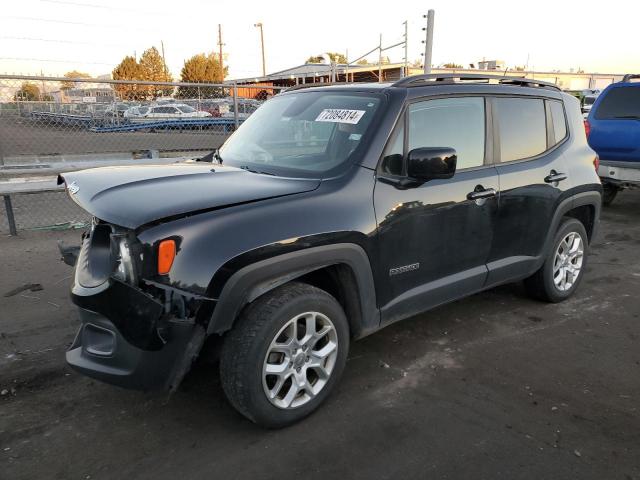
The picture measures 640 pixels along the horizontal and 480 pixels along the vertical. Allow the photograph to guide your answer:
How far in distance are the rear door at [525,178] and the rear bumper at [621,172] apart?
4230 mm

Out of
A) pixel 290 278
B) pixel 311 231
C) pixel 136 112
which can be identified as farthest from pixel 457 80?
pixel 136 112

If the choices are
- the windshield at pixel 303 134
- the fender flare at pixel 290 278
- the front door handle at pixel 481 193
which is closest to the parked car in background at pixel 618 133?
the front door handle at pixel 481 193

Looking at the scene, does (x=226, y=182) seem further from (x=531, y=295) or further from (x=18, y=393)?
(x=531, y=295)

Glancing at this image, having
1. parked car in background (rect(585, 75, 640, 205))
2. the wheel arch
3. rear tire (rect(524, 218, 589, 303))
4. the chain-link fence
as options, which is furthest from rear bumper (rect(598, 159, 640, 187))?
the chain-link fence

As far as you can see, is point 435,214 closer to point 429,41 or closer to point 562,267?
point 562,267

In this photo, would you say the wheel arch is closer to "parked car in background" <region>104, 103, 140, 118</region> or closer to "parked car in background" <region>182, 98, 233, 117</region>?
"parked car in background" <region>104, 103, 140, 118</region>

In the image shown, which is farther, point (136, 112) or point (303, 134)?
point (136, 112)

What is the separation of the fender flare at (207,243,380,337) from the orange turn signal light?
11.0 inches

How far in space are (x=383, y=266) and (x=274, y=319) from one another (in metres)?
0.81

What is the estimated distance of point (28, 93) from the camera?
7.79m

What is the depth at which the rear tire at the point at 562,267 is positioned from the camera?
453 cm

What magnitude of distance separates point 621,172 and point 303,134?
21.1 ft

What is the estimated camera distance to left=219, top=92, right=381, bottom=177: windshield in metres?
3.26

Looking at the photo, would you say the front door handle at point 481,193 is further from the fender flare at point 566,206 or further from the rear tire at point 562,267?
the rear tire at point 562,267
